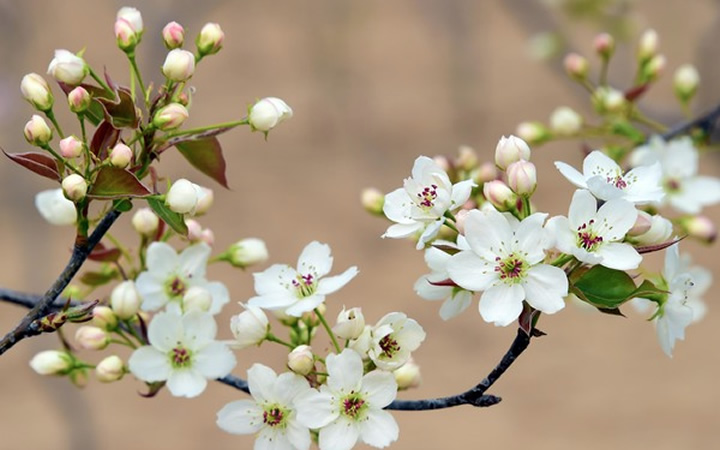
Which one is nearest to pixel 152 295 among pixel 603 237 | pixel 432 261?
pixel 432 261

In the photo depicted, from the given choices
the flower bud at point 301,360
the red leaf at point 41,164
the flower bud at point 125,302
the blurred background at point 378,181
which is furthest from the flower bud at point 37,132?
the blurred background at point 378,181

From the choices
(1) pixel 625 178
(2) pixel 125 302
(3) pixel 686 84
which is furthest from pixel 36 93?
(3) pixel 686 84

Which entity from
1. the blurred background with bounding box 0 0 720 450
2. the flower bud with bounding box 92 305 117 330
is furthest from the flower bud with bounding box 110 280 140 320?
the blurred background with bounding box 0 0 720 450

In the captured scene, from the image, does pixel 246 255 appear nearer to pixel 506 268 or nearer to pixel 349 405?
pixel 349 405

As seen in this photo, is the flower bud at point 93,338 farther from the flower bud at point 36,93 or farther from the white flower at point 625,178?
the white flower at point 625,178

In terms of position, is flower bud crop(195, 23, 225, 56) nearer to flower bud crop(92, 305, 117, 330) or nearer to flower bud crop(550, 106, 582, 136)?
flower bud crop(92, 305, 117, 330)

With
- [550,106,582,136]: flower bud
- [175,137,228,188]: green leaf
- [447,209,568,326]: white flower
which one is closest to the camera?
[447,209,568,326]: white flower

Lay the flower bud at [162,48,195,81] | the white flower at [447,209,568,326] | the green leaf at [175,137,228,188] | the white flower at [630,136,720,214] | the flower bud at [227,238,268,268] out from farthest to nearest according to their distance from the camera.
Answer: the white flower at [630,136,720,214] < the flower bud at [227,238,268,268] < the green leaf at [175,137,228,188] < the flower bud at [162,48,195,81] < the white flower at [447,209,568,326]
